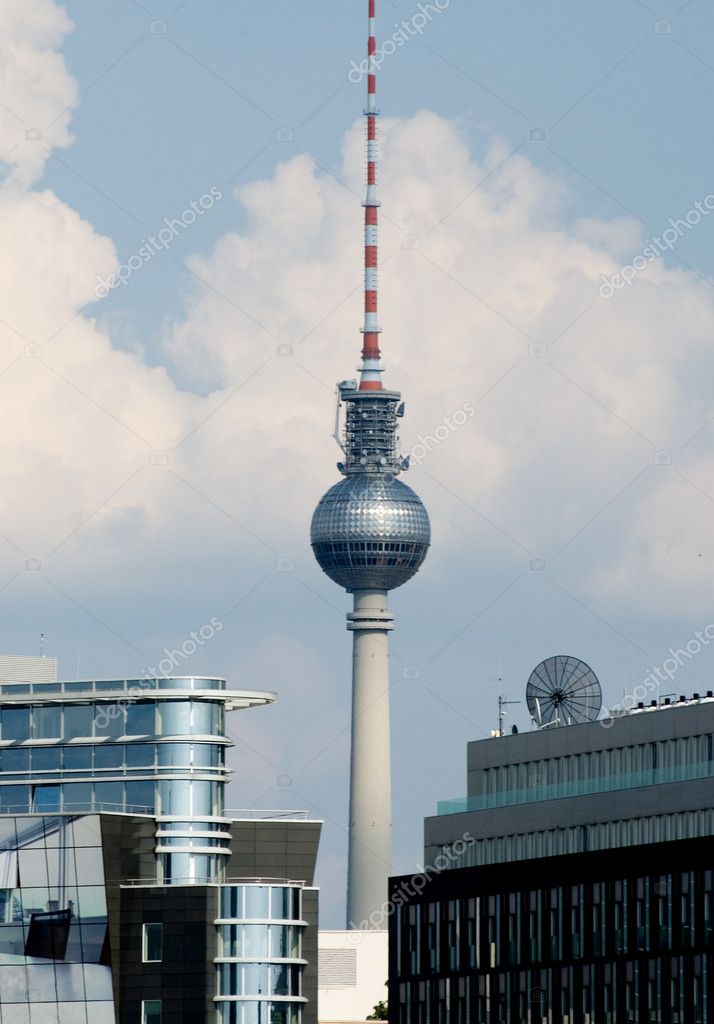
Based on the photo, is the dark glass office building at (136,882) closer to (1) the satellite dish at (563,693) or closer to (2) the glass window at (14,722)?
(2) the glass window at (14,722)

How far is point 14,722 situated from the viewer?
135250mm

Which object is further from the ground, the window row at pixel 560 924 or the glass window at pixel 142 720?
the glass window at pixel 142 720

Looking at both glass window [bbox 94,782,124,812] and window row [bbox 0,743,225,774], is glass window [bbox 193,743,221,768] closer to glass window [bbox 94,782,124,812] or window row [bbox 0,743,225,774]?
window row [bbox 0,743,225,774]

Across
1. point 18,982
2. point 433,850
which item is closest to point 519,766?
point 433,850

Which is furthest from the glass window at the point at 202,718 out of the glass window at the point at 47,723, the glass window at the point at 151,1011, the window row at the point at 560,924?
the window row at the point at 560,924

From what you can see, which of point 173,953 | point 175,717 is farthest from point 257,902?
point 175,717

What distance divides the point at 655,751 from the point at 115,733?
25896mm

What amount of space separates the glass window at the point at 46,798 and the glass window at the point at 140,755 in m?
3.65

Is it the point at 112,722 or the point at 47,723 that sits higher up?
the point at 47,723

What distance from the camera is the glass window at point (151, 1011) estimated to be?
127m

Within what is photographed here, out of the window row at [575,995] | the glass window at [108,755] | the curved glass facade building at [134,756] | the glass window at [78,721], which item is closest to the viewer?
the window row at [575,995]

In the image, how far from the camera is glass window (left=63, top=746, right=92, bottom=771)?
5246 inches

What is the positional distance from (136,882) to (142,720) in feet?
26.5

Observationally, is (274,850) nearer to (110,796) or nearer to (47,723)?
(110,796)
